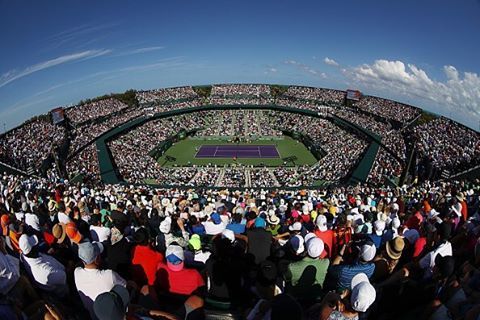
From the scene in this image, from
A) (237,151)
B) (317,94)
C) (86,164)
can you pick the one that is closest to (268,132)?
(237,151)

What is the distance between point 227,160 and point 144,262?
37.9 m

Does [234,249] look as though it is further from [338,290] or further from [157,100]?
[157,100]

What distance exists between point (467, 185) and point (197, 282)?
18.3 meters

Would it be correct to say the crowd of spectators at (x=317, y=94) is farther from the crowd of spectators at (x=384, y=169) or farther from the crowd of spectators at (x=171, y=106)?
the crowd of spectators at (x=384, y=169)

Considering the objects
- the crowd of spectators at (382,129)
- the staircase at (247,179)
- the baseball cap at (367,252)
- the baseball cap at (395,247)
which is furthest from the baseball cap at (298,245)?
the crowd of spectators at (382,129)

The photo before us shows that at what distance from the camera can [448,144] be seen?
30516 millimetres

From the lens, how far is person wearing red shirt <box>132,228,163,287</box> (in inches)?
183

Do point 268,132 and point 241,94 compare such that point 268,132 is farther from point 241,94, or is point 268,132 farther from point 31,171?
point 31,171

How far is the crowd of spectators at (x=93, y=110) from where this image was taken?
4784 centimetres

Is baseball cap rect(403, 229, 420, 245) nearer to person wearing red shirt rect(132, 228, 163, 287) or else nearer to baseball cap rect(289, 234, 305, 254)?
baseball cap rect(289, 234, 305, 254)

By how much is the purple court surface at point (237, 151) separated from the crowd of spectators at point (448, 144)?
18.9 meters

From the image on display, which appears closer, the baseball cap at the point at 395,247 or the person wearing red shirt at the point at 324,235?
the baseball cap at the point at 395,247

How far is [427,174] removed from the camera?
26.2 meters

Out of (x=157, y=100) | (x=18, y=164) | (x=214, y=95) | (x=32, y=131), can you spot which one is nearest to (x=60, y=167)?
(x=18, y=164)
